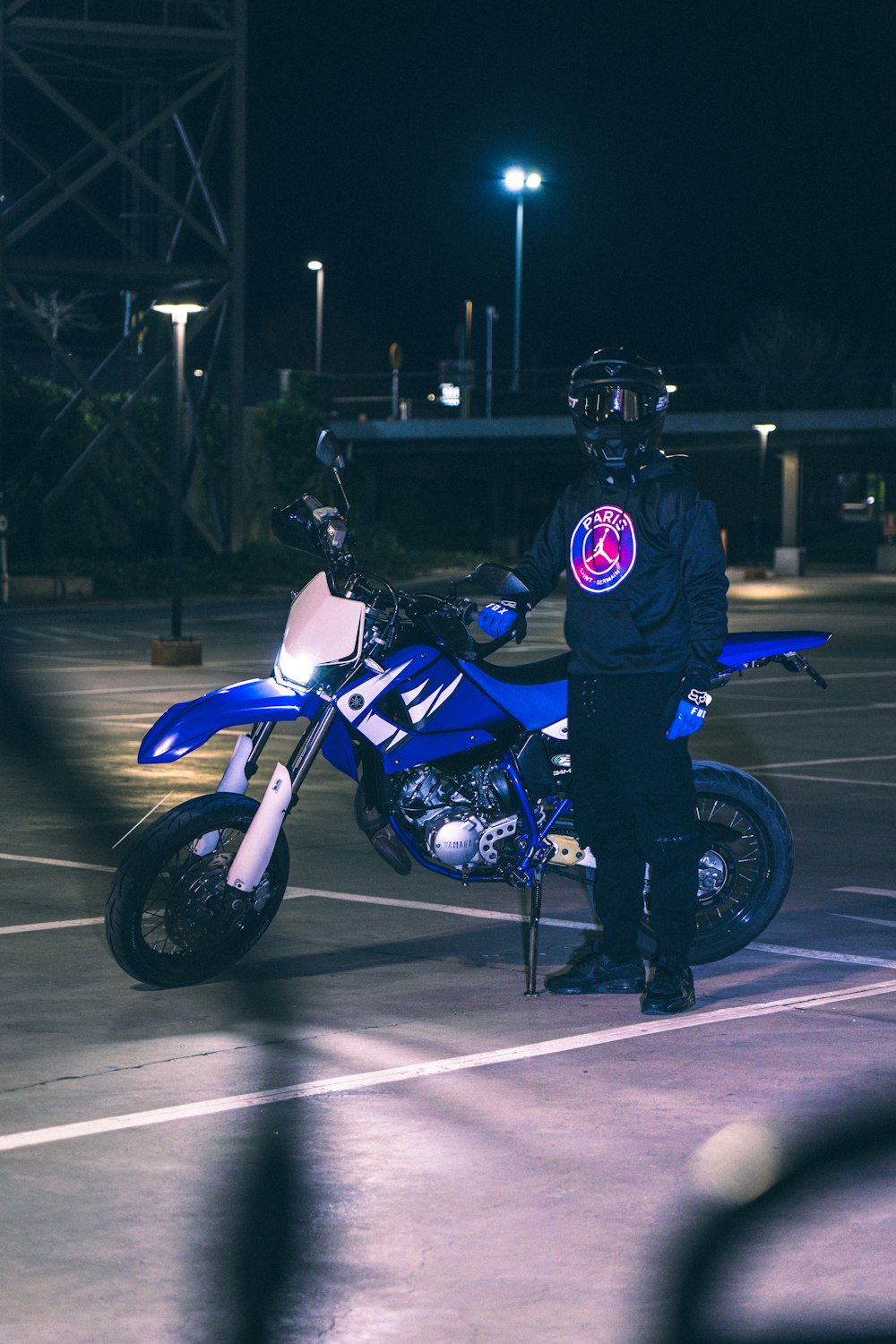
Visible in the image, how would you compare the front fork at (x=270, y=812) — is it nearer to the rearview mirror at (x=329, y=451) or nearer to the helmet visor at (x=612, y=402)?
the rearview mirror at (x=329, y=451)

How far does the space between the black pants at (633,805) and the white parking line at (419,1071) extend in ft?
1.06

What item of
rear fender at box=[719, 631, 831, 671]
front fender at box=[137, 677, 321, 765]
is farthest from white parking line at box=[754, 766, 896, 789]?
front fender at box=[137, 677, 321, 765]

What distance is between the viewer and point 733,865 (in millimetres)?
7668

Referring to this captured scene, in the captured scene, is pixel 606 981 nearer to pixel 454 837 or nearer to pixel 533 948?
pixel 533 948

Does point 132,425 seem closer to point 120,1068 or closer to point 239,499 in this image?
point 239,499

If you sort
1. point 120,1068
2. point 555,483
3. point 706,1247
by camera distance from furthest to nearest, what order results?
1. point 555,483
2. point 120,1068
3. point 706,1247

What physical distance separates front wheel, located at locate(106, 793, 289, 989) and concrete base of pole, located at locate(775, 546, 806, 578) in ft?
177

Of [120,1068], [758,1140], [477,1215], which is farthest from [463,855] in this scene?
[477,1215]

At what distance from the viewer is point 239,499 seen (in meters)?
45.5

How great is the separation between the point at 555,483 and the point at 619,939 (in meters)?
72.1

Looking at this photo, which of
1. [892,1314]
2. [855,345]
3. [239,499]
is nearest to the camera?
[892,1314]

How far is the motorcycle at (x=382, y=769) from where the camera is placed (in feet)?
23.2

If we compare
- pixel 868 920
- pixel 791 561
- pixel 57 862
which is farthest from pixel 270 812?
pixel 791 561

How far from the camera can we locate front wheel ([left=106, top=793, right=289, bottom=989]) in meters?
7.00
